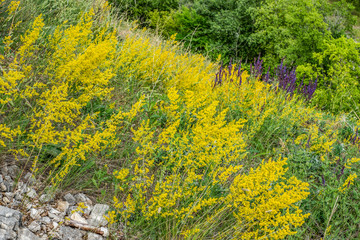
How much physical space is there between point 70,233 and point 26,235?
273 mm

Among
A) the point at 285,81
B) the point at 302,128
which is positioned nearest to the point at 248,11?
the point at 285,81

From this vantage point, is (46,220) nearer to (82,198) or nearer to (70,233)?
(70,233)

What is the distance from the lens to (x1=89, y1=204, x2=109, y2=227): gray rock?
208 cm

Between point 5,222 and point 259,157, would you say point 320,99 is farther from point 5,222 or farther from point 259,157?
point 5,222

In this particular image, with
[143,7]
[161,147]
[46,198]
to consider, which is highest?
[161,147]

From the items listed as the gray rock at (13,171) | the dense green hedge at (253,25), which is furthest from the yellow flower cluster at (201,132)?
the dense green hedge at (253,25)

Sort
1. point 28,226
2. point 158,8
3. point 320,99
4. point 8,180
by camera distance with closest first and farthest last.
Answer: point 28,226 < point 8,180 < point 320,99 < point 158,8

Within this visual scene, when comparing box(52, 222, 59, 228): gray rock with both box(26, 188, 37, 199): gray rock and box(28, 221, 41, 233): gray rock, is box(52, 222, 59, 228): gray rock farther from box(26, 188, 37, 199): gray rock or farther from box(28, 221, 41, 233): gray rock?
box(26, 188, 37, 199): gray rock

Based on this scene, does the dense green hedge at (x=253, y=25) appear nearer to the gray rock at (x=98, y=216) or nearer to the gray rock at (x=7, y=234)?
the gray rock at (x=98, y=216)

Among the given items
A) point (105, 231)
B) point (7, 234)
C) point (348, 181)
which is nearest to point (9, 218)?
point (7, 234)

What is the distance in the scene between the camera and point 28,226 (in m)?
1.83

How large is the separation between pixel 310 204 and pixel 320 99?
6403mm

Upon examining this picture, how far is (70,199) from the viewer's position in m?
2.18

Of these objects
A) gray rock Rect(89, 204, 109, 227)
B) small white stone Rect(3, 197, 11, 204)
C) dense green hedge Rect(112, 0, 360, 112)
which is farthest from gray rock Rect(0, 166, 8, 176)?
dense green hedge Rect(112, 0, 360, 112)
